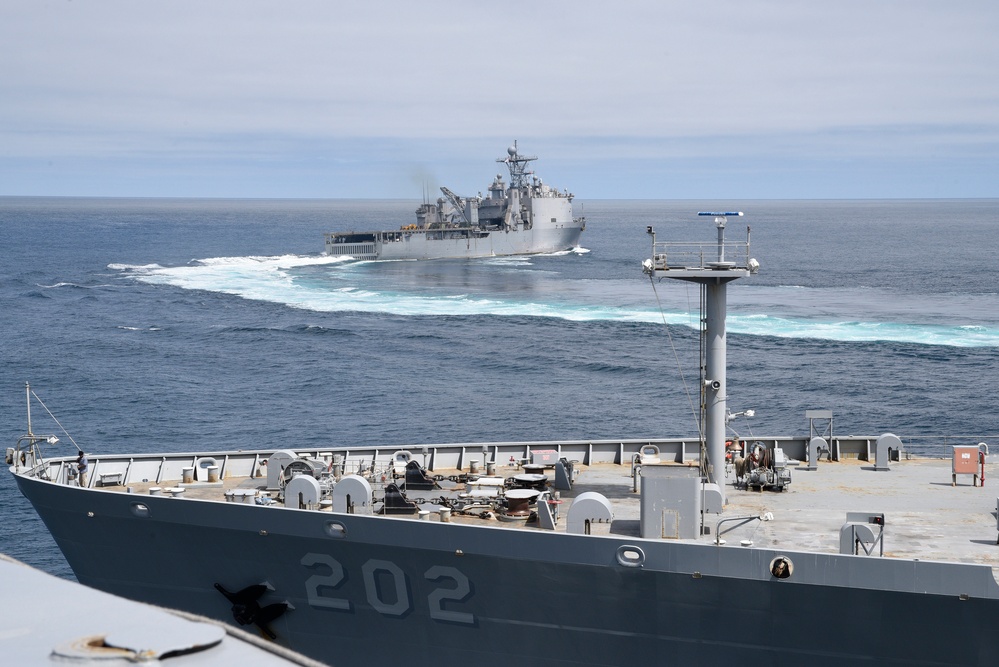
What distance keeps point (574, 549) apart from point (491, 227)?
130m

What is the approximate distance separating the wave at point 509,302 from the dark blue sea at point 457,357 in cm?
39

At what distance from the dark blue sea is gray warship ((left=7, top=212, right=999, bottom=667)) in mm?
12916

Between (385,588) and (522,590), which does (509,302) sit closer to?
(385,588)

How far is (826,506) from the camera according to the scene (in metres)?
21.0

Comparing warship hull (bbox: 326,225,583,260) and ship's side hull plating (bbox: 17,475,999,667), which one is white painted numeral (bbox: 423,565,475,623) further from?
warship hull (bbox: 326,225,583,260)

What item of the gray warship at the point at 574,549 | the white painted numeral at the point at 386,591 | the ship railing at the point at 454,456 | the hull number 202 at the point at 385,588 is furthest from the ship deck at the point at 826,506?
the hull number 202 at the point at 385,588

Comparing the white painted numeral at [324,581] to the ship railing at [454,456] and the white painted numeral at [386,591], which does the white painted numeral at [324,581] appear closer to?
the white painted numeral at [386,591]

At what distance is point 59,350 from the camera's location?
65.7 meters

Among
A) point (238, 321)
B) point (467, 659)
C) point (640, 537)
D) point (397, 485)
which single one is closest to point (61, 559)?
point (397, 485)

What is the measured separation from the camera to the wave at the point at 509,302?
7231 cm

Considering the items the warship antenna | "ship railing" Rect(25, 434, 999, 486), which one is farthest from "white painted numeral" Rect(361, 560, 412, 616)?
the warship antenna

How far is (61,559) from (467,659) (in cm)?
1876

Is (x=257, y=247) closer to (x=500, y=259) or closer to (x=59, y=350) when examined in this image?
(x=500, y=259)

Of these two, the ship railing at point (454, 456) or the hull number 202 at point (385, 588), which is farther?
the ship railing at point (454, 456)
